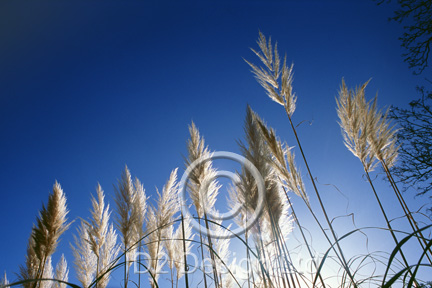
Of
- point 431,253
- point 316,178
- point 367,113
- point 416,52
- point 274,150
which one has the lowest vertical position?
point 431,253

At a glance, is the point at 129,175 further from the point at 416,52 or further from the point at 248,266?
the point at 416,52

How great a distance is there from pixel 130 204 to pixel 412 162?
454cm

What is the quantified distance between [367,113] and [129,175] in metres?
3.32

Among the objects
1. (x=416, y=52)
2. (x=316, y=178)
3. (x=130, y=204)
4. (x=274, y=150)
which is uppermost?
(x=416, y=52)

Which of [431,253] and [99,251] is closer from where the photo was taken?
[431,253]

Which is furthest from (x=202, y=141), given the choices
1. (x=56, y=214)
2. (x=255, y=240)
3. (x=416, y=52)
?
(x=416, y=52)

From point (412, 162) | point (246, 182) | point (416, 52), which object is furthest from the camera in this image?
point (412, 162)

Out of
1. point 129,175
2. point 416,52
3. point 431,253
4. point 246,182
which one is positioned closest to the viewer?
point 431,253

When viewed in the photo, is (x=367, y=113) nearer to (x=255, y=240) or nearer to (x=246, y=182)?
(x=246, y=182)

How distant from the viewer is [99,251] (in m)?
3.78

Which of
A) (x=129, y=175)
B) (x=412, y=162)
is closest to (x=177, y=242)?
(x=129, y=175)

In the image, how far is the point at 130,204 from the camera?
3465 millimetres

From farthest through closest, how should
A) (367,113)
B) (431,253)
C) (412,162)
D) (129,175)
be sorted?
(412,162) → (129,175) → (367,113) → (431,253)

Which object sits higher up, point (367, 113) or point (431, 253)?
point (367, 113)
